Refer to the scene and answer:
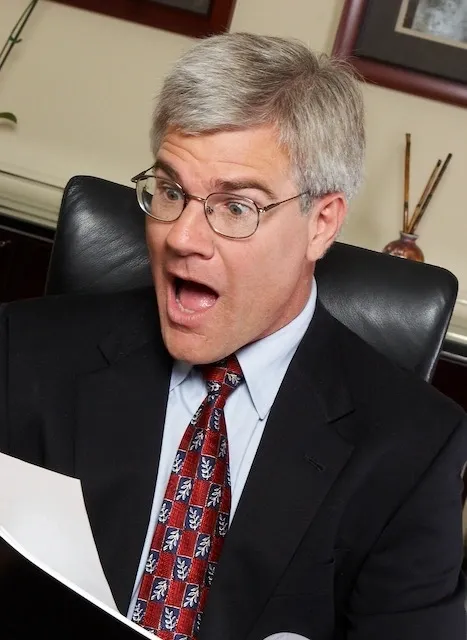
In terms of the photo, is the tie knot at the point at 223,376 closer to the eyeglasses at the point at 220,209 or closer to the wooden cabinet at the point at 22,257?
the eyeglasses at the point at 220,209

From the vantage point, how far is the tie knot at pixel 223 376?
49.3 inches

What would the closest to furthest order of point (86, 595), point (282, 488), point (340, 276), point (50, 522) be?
point (86, 595)
point (50, 522)
point (282, 488)
point (340, 276)

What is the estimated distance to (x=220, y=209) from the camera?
114 centimetres

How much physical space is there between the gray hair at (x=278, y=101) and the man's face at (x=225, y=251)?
0.07 feet

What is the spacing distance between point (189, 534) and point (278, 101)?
60 centimetres

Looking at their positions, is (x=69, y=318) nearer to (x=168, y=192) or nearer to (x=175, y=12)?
(x=168, y=192)

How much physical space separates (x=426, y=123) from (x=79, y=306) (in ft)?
4.66

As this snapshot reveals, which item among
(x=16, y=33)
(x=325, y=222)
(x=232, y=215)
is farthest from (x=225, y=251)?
(x=16, y=33)

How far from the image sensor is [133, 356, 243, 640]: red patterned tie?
3.81 feet

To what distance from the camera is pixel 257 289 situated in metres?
1.19

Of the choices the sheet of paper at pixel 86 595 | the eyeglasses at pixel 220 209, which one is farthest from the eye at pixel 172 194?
the sheet of paper at pixel 86 595

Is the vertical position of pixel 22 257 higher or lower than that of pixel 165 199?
lower

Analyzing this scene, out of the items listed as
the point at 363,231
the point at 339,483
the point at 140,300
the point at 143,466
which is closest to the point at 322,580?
the point at 339,483

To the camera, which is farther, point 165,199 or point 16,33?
point 16,33
